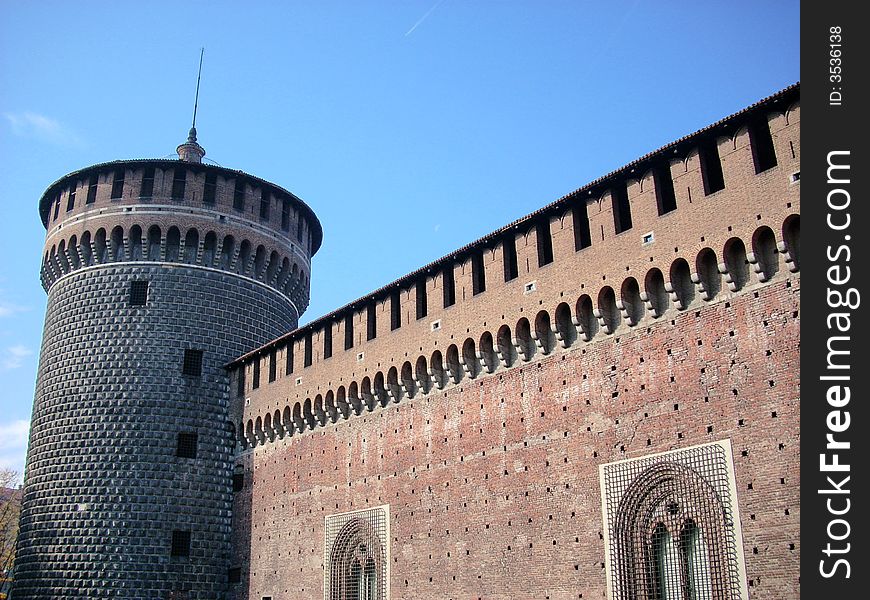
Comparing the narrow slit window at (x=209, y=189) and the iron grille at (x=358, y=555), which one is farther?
the narrow slit window at (x=209, y=189)

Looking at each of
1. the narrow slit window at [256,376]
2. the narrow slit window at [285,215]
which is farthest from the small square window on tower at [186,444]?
the narrow slit window at [285,215]

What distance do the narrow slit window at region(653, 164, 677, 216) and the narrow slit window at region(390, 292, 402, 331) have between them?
21.0 feet

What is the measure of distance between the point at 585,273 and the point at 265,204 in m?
13.3

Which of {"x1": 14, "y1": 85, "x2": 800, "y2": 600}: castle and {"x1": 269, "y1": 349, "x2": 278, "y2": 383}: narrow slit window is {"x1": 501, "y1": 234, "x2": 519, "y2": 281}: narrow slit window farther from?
{"x1": 269, "y1": 349, "x2": 278, "y2": 383}: narrow slit window

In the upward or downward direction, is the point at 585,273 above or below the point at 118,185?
below

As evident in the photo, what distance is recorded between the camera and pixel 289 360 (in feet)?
68.5

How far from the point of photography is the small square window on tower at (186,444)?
21.8 meters

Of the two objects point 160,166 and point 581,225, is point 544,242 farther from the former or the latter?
point 160,166

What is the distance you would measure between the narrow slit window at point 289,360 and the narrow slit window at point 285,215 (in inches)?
211

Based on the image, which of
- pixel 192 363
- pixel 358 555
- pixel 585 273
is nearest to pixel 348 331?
pixel 358 555

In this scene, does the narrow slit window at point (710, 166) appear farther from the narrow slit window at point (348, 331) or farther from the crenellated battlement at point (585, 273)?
the narrow slit window at point (348, 331)

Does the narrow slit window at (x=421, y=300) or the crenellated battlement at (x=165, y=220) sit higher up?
the crenellated battlement at (x=165, y=220)

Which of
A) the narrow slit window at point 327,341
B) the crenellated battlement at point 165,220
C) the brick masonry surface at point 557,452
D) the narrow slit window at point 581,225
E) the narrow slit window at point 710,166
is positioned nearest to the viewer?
the brick masonry surface at point 557,452

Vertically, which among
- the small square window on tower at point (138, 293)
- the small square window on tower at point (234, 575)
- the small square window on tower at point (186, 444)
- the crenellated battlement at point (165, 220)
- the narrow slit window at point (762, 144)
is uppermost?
the crenellated battlement at point (165, 220)
